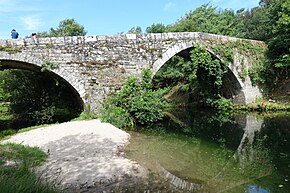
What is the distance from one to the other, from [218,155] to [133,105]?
5.09 metres

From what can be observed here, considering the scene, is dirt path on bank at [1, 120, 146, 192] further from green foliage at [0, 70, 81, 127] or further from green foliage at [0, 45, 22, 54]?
green foliage at [0, 70, 81, 127]

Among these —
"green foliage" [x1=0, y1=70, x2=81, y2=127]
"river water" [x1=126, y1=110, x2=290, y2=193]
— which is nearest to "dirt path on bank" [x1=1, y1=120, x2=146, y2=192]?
"river water" [x1=126, y1=110, x2=290, y2=193]

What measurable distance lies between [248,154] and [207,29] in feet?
65.8

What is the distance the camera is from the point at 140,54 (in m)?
13.5

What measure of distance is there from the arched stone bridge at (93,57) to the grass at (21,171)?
20.1ft

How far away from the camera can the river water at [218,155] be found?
5.22 metres

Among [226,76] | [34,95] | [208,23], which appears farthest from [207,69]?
[208,23]

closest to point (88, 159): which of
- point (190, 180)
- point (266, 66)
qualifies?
point (190, 180)

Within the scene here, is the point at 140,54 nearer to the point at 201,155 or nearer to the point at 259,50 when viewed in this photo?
the point at 201,155

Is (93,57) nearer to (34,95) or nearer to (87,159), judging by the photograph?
(34,95)

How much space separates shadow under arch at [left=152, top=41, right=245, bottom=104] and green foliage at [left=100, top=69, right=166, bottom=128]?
87.4 inches

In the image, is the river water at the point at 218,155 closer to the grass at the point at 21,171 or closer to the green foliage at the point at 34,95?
the grass at the point at 21,171

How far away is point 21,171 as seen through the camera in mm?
4438

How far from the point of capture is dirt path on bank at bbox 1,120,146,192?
4988 millimetres
